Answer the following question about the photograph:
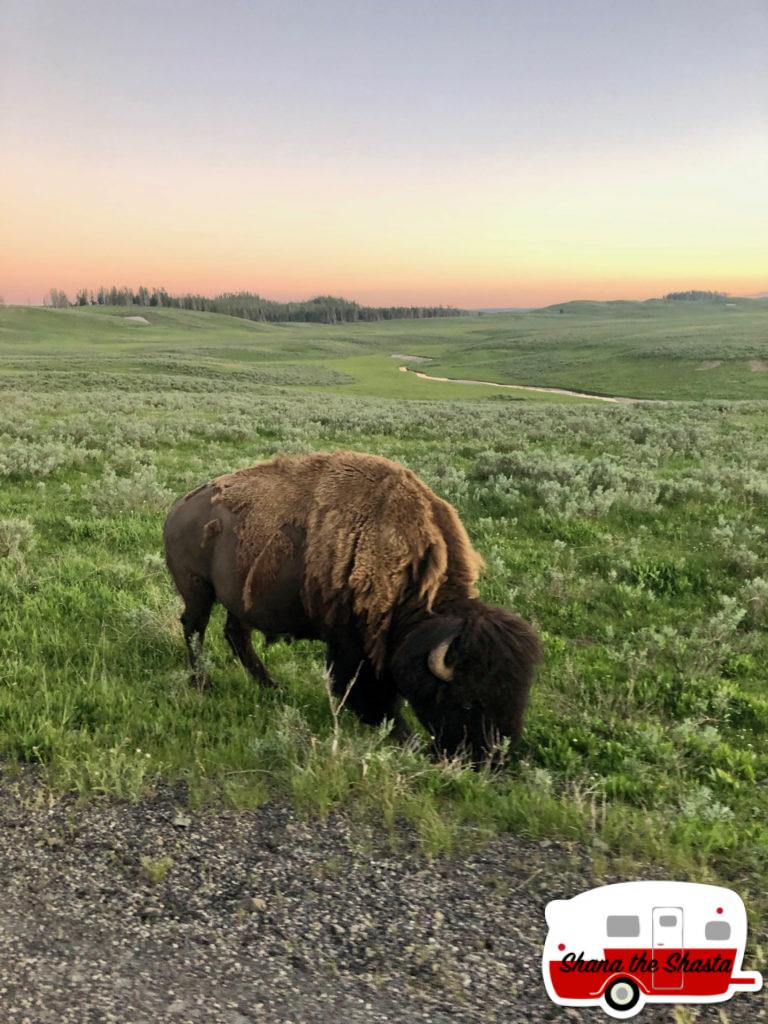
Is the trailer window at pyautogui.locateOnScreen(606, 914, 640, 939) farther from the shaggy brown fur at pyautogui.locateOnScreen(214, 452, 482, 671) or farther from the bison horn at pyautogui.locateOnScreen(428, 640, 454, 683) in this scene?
the shaggy brown fur at pyautogui.locateOnScreen(214, 452, 482, 671)

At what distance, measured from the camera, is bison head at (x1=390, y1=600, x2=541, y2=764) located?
3752 mm

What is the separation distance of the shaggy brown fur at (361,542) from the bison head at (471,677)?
16.7 inches

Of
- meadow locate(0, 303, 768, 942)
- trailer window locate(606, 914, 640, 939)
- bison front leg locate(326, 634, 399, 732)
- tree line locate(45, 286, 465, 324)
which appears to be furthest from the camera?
tree line locate(45, 286, 465, 324)

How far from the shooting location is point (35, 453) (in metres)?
12.5

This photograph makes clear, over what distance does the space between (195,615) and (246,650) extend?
0.53m

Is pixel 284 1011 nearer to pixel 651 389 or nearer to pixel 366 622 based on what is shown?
pixel 366 622

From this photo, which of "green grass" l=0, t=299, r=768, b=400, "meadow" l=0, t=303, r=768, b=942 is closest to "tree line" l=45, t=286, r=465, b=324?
"green grass" l=0, t=299, r=768, b=400

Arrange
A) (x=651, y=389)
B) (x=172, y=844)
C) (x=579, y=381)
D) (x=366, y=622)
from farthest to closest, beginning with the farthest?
(x=579, y=381) → (x=651, y=389) → (x=366, y=622) → (x=172, y=844)

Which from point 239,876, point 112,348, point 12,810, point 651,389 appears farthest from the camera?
point 112,348

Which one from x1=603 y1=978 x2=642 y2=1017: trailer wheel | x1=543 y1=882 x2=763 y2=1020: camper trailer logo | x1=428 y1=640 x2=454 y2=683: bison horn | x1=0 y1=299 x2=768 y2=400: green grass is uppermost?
x1=0 y1=299 x2=768 y2=400: green grass

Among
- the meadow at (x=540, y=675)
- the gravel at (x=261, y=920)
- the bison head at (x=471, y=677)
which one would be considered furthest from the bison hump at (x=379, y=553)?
A: the gravel at (x=261, y=920)

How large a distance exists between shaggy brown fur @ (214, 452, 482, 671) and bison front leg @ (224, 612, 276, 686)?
0.79 m

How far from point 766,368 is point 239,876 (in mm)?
57228

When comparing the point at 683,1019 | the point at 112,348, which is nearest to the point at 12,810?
the point at 683,1019
